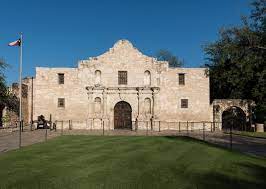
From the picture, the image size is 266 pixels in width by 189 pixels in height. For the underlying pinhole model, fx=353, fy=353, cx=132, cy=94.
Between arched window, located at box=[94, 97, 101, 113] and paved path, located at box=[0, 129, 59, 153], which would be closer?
paved path, located at box=[0, 129, 59, 153]

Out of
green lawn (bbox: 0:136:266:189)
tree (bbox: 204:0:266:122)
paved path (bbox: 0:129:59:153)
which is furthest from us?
tree (bbox: 204:0:266:122)

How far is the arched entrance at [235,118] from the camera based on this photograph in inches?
1465

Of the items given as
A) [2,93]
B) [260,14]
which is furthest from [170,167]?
[2,93]

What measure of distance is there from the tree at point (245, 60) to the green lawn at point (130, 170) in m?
20.0

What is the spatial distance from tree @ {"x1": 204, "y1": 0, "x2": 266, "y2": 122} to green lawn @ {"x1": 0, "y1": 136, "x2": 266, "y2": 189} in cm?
1996

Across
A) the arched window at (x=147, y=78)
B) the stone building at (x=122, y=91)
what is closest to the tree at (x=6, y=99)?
the stone building at (x=122, y=91)

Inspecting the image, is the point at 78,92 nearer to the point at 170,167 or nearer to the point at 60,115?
the point at 60,115

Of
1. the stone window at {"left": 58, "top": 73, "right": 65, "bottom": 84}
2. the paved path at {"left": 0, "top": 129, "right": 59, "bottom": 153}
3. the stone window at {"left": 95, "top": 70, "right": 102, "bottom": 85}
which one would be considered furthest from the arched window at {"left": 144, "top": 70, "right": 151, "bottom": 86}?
the paved path at {"left": 0, "top": 129, "right": 59, "bottom": 153}

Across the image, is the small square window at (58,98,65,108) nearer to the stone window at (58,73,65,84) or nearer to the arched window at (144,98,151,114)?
the stone window at (58,73,65,84)

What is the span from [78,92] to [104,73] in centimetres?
339

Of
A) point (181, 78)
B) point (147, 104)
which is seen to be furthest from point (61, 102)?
point (181, 78)

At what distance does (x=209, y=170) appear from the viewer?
11180mm

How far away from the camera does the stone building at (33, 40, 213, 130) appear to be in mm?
36969

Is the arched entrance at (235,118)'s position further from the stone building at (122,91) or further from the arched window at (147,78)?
the arched window at (147,78)
